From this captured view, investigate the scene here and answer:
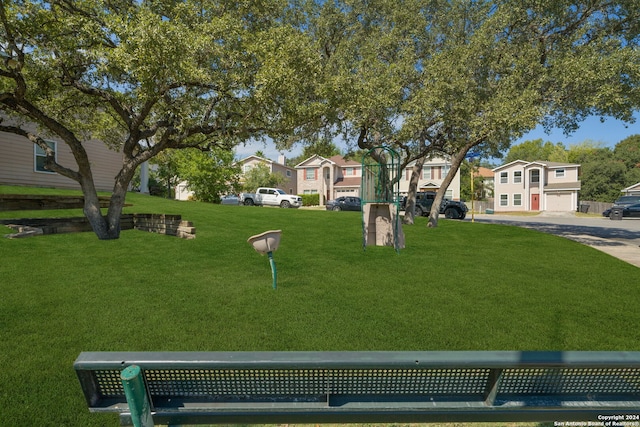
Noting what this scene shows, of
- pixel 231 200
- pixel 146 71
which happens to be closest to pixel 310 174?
pixel 231 200

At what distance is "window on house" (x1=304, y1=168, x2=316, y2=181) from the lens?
48062 millimetres

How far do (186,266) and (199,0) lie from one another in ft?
25.3

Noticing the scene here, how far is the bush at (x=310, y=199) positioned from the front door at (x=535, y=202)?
2598cm

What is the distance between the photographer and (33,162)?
16.8 metres

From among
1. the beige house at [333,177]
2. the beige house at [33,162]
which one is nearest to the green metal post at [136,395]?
the beige house at [33,162]

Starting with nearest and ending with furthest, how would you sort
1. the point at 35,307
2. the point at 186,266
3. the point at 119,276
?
the point at 35,307, the point at 119,276, the point at 186,266

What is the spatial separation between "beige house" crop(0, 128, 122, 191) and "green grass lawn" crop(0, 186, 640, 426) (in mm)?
10328

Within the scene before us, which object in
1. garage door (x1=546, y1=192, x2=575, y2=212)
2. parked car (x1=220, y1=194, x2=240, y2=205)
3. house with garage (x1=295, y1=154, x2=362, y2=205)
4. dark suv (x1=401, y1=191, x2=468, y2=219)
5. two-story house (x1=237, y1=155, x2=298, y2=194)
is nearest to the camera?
dark suv (x1=401, y1=191, x2=468, y2=219)

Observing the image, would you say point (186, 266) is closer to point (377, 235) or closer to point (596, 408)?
point (377, 235)

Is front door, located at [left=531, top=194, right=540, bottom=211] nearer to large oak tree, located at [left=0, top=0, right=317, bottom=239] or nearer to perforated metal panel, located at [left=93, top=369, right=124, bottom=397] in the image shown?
large oak tree, located at [left=0, top=0, right=317, bottom=239]

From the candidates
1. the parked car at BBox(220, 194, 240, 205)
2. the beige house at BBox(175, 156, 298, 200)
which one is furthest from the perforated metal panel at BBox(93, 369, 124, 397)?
the beige house at BBox(175, 156, 298, 200)

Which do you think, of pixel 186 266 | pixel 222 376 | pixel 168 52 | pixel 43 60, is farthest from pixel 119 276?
pixel 43 60

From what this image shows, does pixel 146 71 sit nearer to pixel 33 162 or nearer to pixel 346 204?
pixel 33 162

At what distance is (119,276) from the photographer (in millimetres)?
6176
